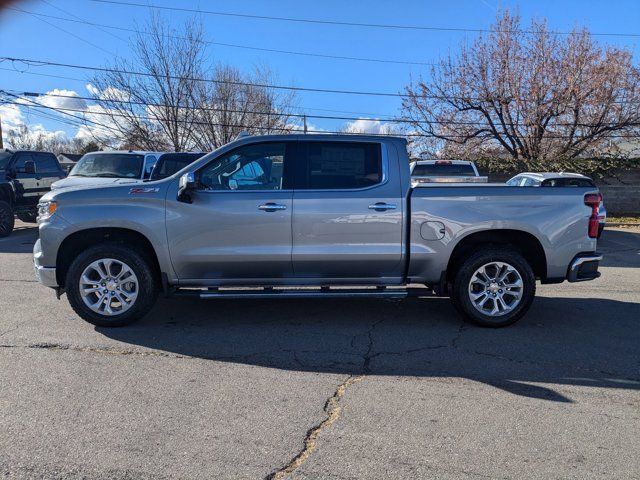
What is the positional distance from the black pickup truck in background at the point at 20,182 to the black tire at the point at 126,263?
9.01 m

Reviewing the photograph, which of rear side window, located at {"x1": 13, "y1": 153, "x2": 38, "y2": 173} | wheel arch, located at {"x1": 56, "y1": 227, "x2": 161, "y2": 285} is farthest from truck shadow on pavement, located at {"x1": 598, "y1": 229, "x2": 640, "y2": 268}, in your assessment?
rear side window, located at {"x1": 13, "y1": 153, "x2": 38, "y2": 173}

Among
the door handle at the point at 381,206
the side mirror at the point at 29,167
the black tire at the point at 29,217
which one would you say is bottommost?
the black tire at the point at 29,217

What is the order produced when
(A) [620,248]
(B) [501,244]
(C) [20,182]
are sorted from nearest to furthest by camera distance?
(B) [501,244] < (A) [620,248] < (C) [20,182]

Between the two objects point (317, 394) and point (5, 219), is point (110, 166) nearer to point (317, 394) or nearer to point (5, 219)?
point (5, 219)

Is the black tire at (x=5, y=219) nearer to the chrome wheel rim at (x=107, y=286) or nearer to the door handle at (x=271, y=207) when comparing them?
the chrome wheel rim at (x=107, y=286)

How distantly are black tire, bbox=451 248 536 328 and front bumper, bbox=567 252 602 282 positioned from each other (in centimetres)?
43

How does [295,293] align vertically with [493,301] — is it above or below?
above

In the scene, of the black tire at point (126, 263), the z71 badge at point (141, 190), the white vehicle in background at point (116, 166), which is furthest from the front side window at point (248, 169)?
the white vehicle in background at point (116, 166)

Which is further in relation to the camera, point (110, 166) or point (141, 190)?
point (110, 166)

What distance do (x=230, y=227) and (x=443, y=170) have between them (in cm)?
879

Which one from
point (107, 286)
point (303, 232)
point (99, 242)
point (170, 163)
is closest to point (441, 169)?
point (170, 163)

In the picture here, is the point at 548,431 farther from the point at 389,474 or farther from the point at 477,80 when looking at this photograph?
the point at 477,80

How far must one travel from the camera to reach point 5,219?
12.7m

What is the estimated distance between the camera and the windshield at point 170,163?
1145cm
